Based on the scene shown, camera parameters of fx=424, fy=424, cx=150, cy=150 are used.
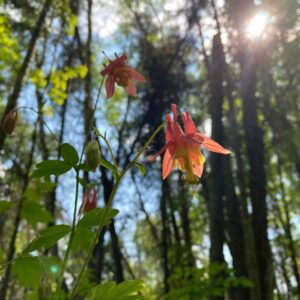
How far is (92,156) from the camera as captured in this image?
1.40 meters

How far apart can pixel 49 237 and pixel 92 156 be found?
304 millimetres

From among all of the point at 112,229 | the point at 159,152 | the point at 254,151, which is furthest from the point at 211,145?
the point at 254,151

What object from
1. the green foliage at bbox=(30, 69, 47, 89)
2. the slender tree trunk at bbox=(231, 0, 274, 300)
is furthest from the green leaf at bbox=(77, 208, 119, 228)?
the slender tree trunk at bbox=(231, 0, 274, 300)

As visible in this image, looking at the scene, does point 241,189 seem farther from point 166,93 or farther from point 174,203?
point 166,93

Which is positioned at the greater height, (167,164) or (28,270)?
(167,164)

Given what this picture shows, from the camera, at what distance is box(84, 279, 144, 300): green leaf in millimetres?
1282

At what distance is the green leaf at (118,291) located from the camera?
1.28m

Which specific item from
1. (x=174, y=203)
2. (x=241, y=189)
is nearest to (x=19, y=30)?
(x=174, y=203)

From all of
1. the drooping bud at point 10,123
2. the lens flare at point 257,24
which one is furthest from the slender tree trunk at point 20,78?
the lens flare at point 257,24

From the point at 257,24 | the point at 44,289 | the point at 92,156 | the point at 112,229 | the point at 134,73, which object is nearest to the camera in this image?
the point at 44,289

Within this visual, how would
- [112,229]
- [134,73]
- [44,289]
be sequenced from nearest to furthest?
[44,289] → [134,73] → [112,229]

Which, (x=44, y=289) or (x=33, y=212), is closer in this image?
(x=44, y=289)

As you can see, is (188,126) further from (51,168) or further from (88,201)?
(88,201)

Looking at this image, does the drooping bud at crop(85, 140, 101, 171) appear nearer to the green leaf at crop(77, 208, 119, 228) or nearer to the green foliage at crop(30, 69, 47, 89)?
the green leaf at crop(77, 208, 119, 228)
